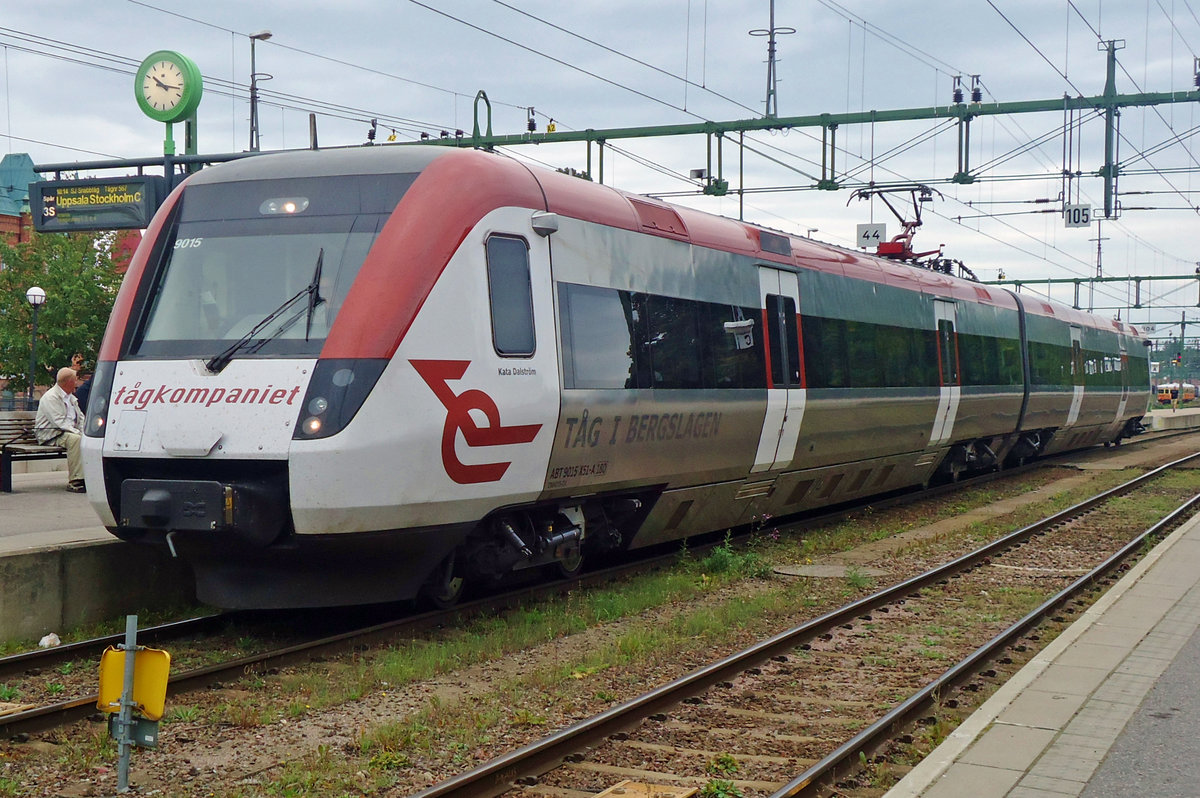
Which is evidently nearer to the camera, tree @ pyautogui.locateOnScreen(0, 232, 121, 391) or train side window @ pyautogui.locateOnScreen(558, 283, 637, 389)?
train side window @ pyautogui.locateOnScreen(558, 283, 637, 389)

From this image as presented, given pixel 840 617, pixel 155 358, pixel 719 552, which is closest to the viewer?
pixel 155 358

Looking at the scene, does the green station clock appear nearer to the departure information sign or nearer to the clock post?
the clock post

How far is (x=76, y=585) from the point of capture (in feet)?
28.2

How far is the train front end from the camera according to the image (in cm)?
745

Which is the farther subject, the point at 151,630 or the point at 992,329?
the point at 992,329

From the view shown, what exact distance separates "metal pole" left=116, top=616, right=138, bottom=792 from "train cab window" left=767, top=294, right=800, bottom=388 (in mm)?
8259

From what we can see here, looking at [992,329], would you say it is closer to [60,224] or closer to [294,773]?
[60,224]

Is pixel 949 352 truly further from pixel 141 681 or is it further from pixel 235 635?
pixel 141 681

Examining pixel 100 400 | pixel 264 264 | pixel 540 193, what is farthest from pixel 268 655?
pixel 540 193

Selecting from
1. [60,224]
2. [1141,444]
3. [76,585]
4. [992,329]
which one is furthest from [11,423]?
[1141,444]

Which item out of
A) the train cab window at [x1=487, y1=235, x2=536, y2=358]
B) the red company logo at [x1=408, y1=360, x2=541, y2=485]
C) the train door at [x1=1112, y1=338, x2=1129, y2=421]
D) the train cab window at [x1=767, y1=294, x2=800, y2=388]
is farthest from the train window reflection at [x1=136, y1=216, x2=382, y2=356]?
the train door at [x1=1112, y1=338, x2=1129, y2=421]

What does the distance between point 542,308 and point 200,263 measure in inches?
90.7

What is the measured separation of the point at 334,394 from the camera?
7402mm

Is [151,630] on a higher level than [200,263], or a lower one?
lower
